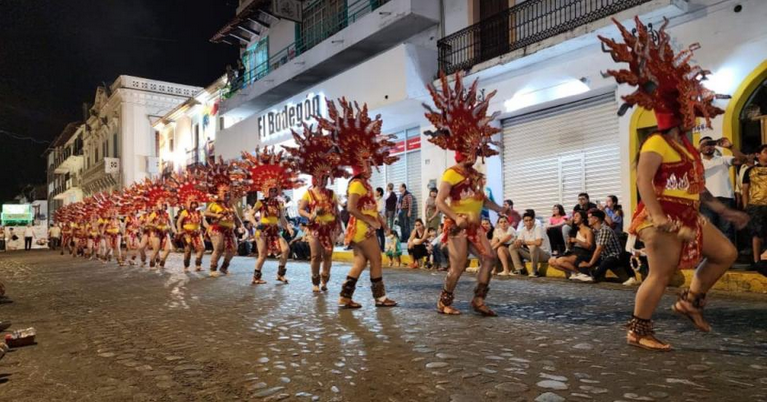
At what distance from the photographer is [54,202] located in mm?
79062

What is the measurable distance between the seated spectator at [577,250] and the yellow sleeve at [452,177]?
16.0 feet

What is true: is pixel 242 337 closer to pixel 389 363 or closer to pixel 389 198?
pixel 389 363

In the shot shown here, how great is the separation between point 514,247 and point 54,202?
269ft

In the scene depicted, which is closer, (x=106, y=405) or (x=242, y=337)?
(x=106, y=405)

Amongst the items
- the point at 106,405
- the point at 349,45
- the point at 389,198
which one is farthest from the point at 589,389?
the point at 349,45

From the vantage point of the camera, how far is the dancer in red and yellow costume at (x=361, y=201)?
7.39 metres

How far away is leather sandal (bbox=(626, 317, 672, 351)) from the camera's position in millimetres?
4546

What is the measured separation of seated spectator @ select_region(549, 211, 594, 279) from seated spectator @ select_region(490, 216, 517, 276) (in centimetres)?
126

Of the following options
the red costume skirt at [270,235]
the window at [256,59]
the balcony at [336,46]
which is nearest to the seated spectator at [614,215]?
the red costume skirt at [270,235]

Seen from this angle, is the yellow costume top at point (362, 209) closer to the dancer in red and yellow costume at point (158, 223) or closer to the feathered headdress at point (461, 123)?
the feathered headdress at point (461, 123)

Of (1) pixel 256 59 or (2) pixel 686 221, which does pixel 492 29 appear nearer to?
(2) pixel 686 221

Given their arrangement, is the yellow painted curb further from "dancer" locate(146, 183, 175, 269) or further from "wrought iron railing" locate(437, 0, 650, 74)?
"dancer" locate(146, 183, 175, 269)

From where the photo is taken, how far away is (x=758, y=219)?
8.55 meters

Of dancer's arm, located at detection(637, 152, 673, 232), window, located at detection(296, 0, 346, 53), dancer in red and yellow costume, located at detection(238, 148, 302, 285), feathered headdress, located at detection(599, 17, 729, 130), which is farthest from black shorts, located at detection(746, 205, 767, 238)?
window, located at detection(296, 0, 346, 53)
